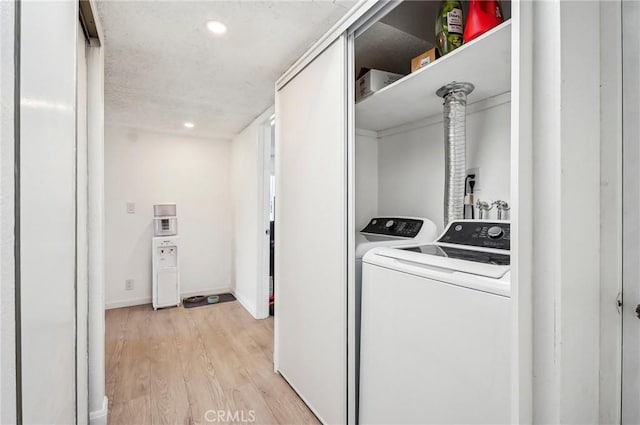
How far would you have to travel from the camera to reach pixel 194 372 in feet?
7.55

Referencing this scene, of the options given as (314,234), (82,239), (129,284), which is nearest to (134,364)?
(82,239)

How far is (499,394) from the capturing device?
94 cm

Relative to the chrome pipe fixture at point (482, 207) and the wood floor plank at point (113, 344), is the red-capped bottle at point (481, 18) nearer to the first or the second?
the chrome pipe fixture at point (482, 207)

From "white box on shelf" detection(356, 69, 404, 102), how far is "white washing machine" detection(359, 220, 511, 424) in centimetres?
86

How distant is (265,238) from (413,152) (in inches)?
74.0

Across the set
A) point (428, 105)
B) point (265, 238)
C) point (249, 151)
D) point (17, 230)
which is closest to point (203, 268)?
point (265, 238)

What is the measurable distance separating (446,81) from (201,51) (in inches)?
57.7

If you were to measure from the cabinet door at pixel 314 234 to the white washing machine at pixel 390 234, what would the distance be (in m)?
0.11

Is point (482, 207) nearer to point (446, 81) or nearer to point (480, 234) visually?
point (480, 234)

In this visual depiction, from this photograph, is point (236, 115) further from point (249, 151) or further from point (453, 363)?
point (453, 363)

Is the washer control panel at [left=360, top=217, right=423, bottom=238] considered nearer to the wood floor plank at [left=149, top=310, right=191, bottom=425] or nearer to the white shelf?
the white shelf

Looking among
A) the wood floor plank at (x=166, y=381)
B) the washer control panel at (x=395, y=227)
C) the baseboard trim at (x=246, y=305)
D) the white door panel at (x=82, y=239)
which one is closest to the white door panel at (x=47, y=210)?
the white door panel at (x=82, y=239)

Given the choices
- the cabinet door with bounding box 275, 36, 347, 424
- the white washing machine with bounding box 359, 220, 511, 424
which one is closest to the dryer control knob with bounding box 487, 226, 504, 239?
the white washing machine with bounding box 359, 220, 511, 424

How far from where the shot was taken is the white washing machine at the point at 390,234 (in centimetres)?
167
